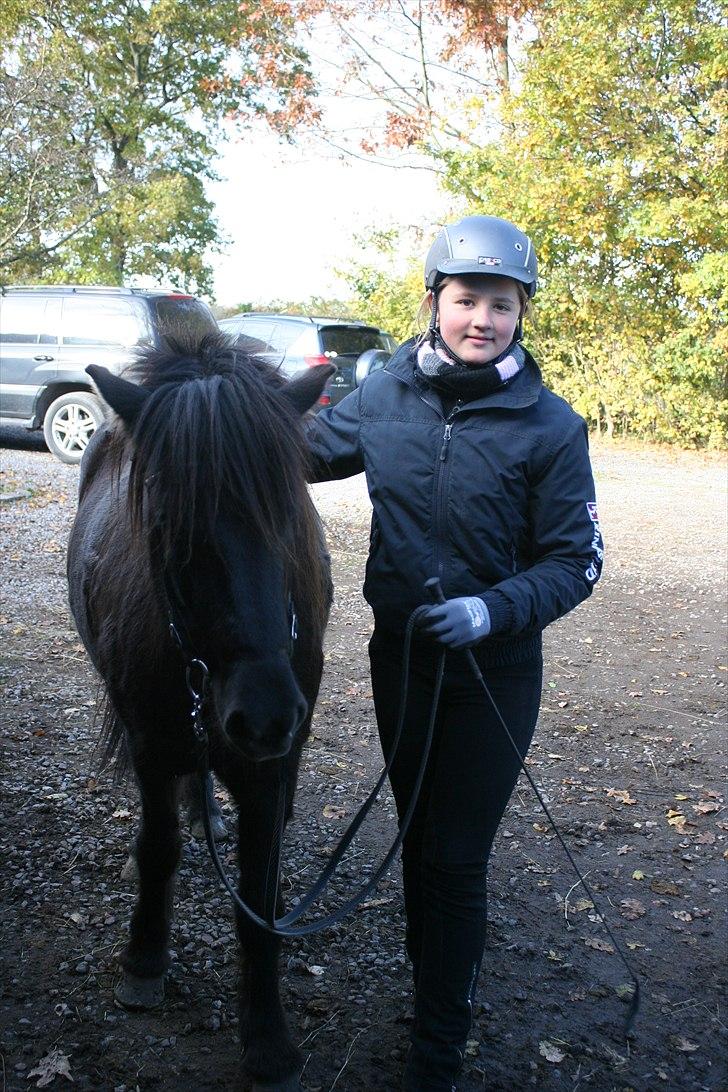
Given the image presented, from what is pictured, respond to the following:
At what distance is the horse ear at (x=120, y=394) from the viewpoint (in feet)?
7.55

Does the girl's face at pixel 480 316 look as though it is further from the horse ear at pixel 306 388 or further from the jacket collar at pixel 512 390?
the horse ear at pixel 306 388

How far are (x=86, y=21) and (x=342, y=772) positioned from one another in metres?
24.2

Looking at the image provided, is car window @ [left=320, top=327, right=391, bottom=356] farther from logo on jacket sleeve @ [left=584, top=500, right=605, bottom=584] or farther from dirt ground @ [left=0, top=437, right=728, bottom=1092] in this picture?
logo on jacket sleeve @ [left=584, top=500, right=605, bottom=584]

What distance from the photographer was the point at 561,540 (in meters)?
2.48

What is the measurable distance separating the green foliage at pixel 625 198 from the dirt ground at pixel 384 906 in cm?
1014

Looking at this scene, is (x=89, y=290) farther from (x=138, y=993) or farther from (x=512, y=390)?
(x=512, y=390)

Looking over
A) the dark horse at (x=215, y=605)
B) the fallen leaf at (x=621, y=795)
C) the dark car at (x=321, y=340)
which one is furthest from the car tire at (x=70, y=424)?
the dark horse at (x=215, y=605)

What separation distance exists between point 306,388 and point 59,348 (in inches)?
437

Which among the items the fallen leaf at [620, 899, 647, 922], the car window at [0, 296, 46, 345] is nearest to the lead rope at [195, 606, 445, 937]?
the fallen leaf at [620, 899, 647, 922]

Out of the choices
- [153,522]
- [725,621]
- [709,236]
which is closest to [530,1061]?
[153,522]

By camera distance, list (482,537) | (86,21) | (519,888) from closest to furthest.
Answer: (482,537), (519,888), (86,21)

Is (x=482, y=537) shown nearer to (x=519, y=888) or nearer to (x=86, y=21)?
(x=519, y=888)

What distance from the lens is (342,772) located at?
470 centimetres

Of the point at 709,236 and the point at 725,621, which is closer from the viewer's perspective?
the point at 725,621
